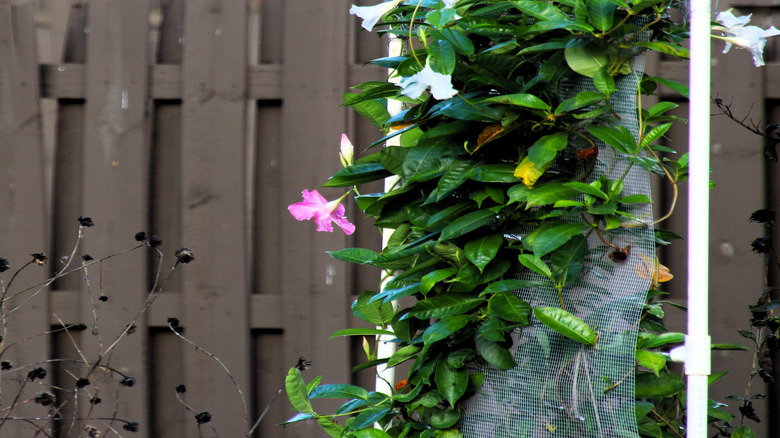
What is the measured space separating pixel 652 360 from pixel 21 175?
5.60 feet

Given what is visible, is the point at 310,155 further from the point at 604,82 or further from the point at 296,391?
the point at 604,82

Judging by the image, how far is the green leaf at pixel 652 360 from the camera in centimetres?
81

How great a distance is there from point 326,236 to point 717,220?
104 centimetres

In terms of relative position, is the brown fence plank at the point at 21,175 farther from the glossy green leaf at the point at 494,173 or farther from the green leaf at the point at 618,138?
the green leaf at the point at 618,138

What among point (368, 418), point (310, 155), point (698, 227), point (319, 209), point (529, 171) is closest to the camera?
point (698, 227)

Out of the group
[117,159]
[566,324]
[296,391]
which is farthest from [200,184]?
[566,324]

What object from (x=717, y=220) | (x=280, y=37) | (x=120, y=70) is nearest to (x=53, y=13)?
(x=120, y=70)

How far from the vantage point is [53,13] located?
1.88 metres

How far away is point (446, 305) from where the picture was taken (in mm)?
Answer: 890

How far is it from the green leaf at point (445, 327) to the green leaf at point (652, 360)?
22cm

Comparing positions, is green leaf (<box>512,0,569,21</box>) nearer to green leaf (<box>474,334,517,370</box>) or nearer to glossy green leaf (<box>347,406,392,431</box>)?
green leaf (<box>474,334,517,370</box>)

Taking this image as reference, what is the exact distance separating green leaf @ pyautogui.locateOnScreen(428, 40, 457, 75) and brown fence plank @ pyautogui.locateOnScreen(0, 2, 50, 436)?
1.42 meters

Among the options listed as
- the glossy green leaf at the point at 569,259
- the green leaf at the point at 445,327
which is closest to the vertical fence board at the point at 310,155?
the green leaf at the point at 445,327

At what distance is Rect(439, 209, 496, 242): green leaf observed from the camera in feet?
2.80
